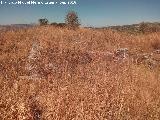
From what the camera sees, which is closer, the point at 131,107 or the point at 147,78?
the point at 131,107

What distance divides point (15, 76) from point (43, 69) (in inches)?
56.8

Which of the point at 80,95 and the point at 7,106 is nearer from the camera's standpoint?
the point at 7,106

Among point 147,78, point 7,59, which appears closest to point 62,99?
point 147,78

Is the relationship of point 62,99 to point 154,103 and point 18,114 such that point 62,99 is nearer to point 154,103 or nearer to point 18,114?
point 18,114

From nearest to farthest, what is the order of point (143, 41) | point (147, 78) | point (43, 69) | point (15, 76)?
point (15, 76) → point (147, 78) → point (43, 69) → point (143, 41)

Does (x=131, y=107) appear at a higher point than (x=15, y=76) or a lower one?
lower

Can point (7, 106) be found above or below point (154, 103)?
above

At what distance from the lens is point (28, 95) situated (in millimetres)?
4910

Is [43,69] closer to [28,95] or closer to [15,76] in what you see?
[15,76]

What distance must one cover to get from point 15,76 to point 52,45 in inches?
A: 199

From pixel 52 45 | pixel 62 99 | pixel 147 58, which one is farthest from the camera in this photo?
pixel 52 45

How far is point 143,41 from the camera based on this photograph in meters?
13.1

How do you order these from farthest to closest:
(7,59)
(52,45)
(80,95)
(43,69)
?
1. (52,45)
2. (7,59)
3. (43,69)
4. (80,95)

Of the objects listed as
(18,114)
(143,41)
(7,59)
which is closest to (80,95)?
(18,114)
